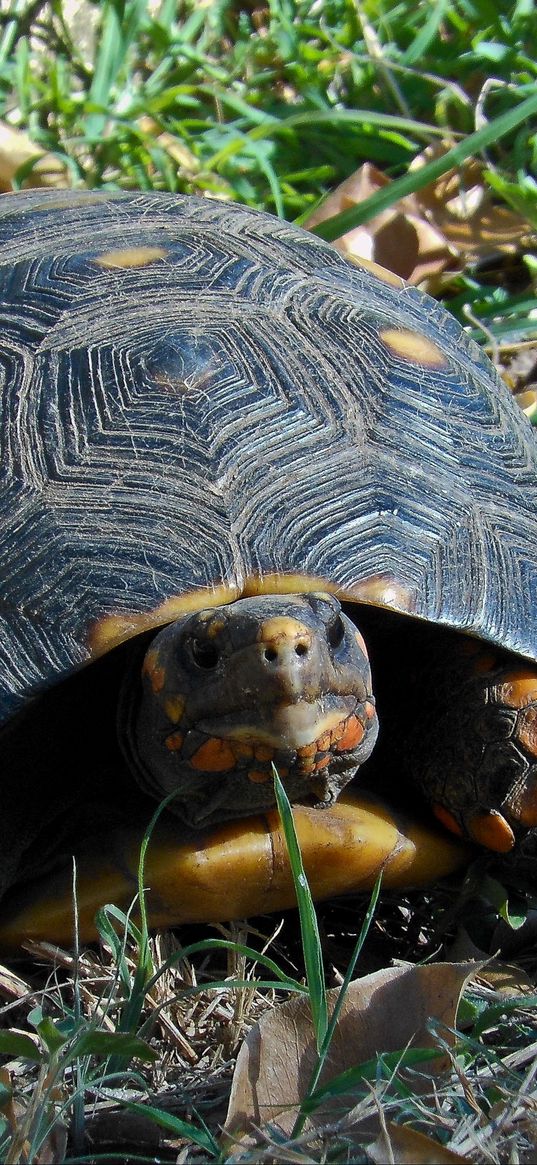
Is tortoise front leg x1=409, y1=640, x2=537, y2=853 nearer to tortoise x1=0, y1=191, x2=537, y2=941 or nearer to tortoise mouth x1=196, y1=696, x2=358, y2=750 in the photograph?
tortoise x1=0, y1=191, x2=537, y2=941

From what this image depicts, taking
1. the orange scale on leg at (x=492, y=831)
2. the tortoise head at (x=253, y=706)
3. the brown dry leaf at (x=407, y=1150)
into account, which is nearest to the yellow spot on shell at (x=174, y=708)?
the tortoise head at (x=253, y=706)

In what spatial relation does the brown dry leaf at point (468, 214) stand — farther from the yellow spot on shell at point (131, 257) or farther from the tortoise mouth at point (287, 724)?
the tortoise mouth at point (287, 724)

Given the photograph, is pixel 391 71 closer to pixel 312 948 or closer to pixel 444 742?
pixel 444 742

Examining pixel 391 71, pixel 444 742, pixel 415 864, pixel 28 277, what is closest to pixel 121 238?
pixel 28 277

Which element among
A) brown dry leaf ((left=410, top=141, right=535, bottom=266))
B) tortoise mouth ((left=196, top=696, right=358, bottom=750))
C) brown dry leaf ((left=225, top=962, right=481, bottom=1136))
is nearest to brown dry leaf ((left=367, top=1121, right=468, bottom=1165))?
brown dry leaf ((left=225, top=962, right=481, bottom=1136))

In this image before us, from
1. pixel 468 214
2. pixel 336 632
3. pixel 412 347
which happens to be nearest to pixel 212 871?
pixel 336 632

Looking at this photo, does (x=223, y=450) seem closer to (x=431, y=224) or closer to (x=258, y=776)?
(x=258, y=776)
